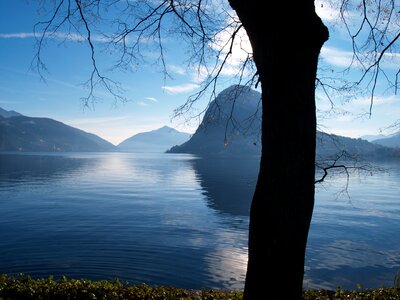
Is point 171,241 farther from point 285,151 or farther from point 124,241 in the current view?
point 285,151

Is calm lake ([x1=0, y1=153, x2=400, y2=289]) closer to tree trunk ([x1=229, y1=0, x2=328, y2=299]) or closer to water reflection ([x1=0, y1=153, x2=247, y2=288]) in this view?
water reflection ([x1=0, y1=153, x2=247, y2=288])

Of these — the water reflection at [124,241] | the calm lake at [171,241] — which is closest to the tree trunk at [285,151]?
the calm lake at [171,241]

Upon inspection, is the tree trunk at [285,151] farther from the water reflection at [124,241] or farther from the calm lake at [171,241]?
the water reflection at [124,241]

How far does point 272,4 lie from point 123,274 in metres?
23.0

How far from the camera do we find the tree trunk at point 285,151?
127 inches

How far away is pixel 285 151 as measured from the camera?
128 inches

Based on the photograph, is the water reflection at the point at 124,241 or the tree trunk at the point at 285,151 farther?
the water reflection at the point at 124,241

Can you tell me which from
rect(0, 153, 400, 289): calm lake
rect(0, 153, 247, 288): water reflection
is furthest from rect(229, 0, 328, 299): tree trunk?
rect(0, 153, 247, 288): water reflection

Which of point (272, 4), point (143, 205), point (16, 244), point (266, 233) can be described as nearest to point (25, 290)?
point (266, 233)

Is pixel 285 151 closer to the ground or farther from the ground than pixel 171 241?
farther from the ground

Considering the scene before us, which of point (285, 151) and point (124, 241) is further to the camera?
point (124, 241)

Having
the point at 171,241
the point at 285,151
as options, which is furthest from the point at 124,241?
the point at 285,151

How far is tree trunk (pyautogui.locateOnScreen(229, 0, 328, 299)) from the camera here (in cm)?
323

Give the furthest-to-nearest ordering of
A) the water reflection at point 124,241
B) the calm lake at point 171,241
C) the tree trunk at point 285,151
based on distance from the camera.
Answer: the calm lake at point 171,241 < the water reflection at point 124,241 < the tree trunk at point 285,151
